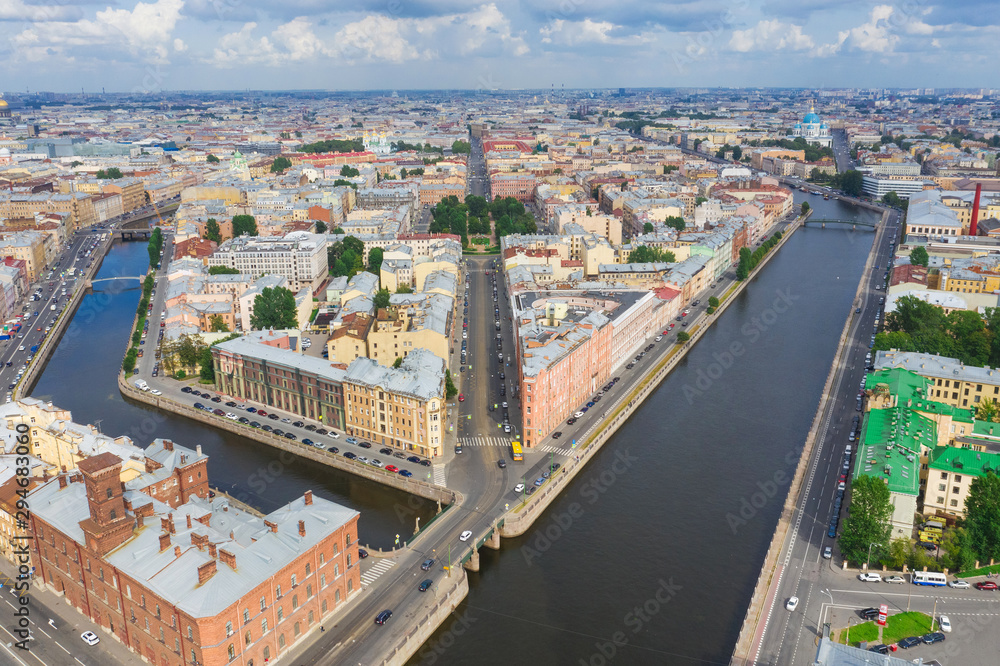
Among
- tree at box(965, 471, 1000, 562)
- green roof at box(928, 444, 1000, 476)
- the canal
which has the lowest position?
the canal

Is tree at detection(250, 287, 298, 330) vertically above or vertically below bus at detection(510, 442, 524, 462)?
above

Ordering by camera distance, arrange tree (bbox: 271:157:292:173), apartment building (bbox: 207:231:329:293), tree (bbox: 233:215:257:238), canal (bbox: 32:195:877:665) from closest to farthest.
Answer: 1. canal (bbox: 32:195:877:665)
2. apartment building (bbox: 207:231:329:293)
3. tree (bbox: 233:215:257:238)
4. tree (bbox: 271:157:292:173)

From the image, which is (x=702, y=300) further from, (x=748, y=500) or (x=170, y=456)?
(x=170, y=456)

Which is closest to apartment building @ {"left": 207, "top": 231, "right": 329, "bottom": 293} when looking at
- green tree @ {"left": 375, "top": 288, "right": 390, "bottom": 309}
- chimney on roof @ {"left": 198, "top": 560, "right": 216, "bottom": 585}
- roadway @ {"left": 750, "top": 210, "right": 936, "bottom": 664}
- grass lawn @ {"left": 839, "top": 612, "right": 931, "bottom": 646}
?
green tree @ {"left": 375, "top": 288, "right": 390, "bottom": 309}

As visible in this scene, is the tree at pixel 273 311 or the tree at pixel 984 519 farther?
the tree at pixel 273 311

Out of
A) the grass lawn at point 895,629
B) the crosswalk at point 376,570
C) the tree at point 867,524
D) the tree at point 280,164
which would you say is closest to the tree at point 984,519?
the tree at point 867,524

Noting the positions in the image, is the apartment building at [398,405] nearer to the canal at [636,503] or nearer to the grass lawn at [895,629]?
the canal at [636,503]

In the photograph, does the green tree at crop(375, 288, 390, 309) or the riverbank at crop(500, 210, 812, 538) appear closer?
the riverbank at crop(500, 210, 812, 538)

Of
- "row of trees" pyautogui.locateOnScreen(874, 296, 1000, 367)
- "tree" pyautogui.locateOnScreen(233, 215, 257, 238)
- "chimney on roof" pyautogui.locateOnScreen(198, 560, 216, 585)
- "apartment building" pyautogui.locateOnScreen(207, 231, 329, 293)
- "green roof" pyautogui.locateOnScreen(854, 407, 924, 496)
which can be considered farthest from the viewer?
"tree" pyautogui.locateOnScreen(233, 215, 257, 238)

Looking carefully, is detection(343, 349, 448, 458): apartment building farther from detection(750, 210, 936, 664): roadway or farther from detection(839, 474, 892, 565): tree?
detection(839, 474, 892, 565): tree
